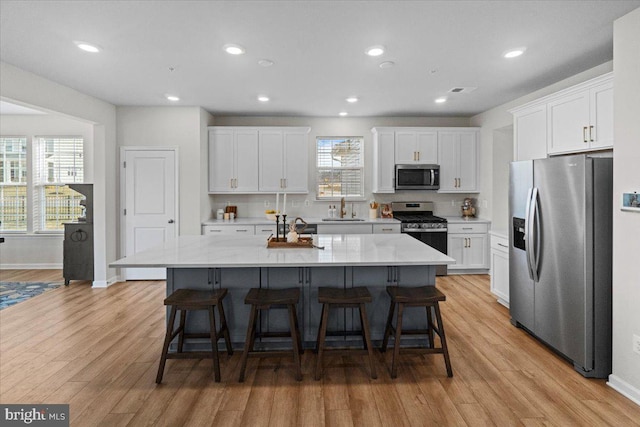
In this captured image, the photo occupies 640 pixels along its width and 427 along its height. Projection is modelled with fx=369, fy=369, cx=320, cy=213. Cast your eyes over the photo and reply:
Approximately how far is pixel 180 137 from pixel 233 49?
104 inches

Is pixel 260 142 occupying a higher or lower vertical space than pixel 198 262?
higher

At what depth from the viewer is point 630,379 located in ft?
7.92

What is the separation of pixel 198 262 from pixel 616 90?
10.3 ft

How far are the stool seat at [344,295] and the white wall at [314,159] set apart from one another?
11.4 feet

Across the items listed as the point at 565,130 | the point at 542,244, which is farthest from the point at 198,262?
the point at 565,130

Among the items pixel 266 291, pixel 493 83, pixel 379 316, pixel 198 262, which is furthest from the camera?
pixel 493 83

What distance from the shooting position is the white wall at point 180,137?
541 centimetres

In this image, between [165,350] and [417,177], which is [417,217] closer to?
[417,177]

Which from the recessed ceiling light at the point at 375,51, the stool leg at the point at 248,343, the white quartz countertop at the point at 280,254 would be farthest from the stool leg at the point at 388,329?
the recessed ceiling light at the point at 375,51

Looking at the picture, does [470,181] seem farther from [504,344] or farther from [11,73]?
[11,73]

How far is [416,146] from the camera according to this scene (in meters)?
5.97

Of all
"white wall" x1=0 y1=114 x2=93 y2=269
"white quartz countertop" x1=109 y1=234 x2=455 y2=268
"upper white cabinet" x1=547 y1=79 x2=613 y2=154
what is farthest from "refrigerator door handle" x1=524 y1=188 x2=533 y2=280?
"white wall" x1=0 y1=114 x2=93 y2=269

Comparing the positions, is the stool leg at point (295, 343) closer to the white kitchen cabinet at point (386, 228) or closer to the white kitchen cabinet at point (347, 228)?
the white kitchen cabinet at point (347, 228)

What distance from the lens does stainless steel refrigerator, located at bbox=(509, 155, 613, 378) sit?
2.64 meters
